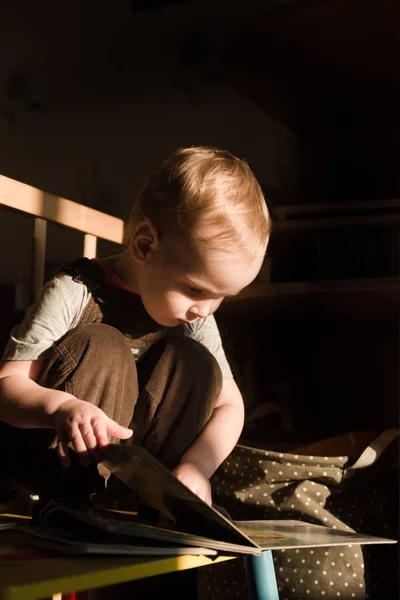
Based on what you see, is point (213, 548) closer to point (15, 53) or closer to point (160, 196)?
point (160, 196)

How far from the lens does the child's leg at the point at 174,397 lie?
0.95 metres

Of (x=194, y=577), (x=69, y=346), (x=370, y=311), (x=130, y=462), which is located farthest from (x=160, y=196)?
(x=194, y=577)

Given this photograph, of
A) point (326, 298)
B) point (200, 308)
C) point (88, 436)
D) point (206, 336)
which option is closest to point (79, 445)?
point (88, 436)

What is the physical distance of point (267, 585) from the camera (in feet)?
2.41

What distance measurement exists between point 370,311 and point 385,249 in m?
0.13

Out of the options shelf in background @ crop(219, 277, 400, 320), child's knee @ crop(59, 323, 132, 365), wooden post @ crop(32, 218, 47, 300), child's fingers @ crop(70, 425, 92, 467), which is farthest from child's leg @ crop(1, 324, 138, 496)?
shelf in background @ crop(219, 277, 400, 320)

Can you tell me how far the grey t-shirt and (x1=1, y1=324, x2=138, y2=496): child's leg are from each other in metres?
0.02

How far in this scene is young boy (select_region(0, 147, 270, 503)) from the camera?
0.84 meters

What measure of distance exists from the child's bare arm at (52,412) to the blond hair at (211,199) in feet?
0.78

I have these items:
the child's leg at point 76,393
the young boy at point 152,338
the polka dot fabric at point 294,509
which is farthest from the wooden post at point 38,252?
the polka dot fabric at point 294,509

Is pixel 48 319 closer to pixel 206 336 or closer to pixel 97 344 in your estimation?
pixel 97 344

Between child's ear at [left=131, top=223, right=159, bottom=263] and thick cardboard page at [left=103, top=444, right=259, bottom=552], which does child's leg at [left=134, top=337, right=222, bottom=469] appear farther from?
thick cardboard page at [left=103, top=444, right=259, bottom=552]

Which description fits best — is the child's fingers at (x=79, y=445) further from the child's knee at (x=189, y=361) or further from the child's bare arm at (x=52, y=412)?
the child's knee at (x=189, y=361)

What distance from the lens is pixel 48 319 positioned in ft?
2.97
